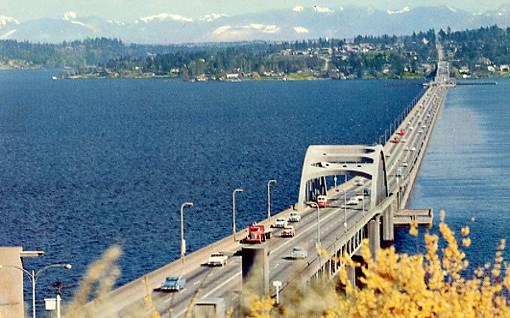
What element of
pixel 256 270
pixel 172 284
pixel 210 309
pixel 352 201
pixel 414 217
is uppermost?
pixel 210 309

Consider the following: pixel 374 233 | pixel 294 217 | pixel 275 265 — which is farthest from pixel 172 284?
pixel 374 233

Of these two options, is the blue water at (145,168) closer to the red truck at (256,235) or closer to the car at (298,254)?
the red truck at (256,235)

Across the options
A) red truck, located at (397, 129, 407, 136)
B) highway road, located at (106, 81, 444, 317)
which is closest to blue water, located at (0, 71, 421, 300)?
red truck, located at (397, 129, 407, 136)

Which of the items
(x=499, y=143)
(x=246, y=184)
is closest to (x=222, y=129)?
(x=499, y=143)

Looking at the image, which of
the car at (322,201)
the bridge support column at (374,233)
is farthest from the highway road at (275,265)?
the bridge support column at (374,233)

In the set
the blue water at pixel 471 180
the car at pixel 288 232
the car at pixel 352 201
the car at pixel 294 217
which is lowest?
the blue water at pixel 471 180

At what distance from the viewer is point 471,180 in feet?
251

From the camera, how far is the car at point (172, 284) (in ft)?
115

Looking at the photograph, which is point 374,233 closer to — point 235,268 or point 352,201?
point 352,201

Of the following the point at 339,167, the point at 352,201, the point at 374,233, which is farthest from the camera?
the point at 339,167

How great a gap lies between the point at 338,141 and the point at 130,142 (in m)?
16.8

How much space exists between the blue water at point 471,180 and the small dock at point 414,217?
2.80ft

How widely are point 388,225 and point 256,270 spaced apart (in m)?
28.2

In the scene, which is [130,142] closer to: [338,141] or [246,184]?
[338,141]
